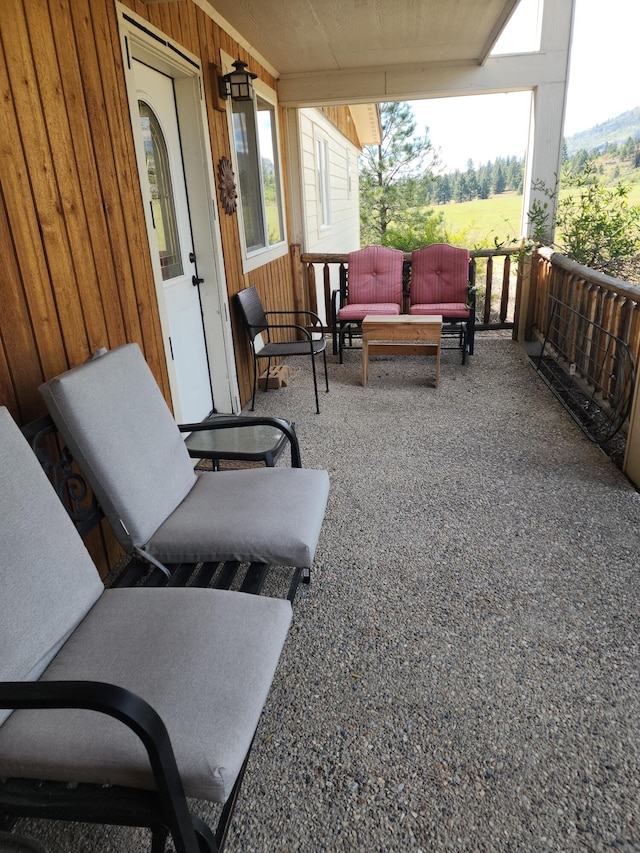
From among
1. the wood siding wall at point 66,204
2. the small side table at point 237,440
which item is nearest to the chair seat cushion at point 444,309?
the small side table at point 237,440

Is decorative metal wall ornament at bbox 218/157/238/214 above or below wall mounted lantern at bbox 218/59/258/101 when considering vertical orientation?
below

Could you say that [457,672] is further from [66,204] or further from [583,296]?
[583,296]

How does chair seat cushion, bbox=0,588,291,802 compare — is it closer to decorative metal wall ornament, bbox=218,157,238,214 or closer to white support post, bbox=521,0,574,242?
decorative metal wall ornament, bbox=218,157,238,214

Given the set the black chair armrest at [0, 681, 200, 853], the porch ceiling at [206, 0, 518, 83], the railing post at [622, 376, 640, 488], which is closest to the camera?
the black chair armrest at [0, 681, 200, 853]

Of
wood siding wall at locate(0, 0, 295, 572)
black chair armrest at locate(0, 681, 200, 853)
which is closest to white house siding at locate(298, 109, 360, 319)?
wood siding wall at locate(0, 0, 295, 572)

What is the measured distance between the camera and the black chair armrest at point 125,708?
38.9 inches

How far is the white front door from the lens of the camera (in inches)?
123

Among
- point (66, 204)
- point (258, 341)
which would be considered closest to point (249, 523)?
point (66, 204)

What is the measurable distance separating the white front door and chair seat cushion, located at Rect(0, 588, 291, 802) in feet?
5.82

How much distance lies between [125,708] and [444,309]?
4718 mm

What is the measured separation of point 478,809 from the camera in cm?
138

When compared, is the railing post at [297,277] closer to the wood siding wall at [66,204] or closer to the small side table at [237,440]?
the small side table at [237,440]

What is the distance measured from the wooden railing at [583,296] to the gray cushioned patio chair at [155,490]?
212 cm

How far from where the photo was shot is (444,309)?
5.20 meters
